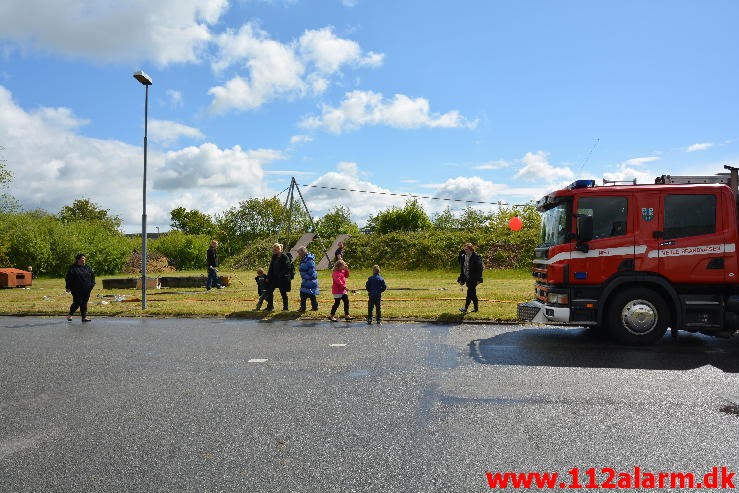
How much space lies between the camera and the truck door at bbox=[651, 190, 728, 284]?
852 cm

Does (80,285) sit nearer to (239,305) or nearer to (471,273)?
(239,305)

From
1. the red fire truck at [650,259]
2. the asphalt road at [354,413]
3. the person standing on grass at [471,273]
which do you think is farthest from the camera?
the person standing on grass at [471,273]

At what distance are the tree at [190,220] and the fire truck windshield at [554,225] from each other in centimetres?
8058

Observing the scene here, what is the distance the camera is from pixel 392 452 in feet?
13.5

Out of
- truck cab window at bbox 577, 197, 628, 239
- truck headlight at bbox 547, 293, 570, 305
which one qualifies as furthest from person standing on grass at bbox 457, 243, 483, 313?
truck cab window at bbox 577, 197, 628, 239

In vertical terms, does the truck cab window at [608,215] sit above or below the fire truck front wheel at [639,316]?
above

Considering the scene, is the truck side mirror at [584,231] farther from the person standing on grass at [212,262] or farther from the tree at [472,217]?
the tree at [472,217]

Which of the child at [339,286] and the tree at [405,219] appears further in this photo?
the tree at [405,219]

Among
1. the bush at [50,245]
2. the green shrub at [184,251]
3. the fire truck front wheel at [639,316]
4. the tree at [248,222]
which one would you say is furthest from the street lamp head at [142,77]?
the tree at [248,222]

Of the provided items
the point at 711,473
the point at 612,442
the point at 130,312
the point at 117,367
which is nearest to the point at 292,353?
the point at 117,367

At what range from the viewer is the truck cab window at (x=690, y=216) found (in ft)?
28.0

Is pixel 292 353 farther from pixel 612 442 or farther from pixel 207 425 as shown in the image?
pixel 612 442

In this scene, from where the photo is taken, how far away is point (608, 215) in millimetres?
8750

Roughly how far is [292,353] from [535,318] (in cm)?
434
